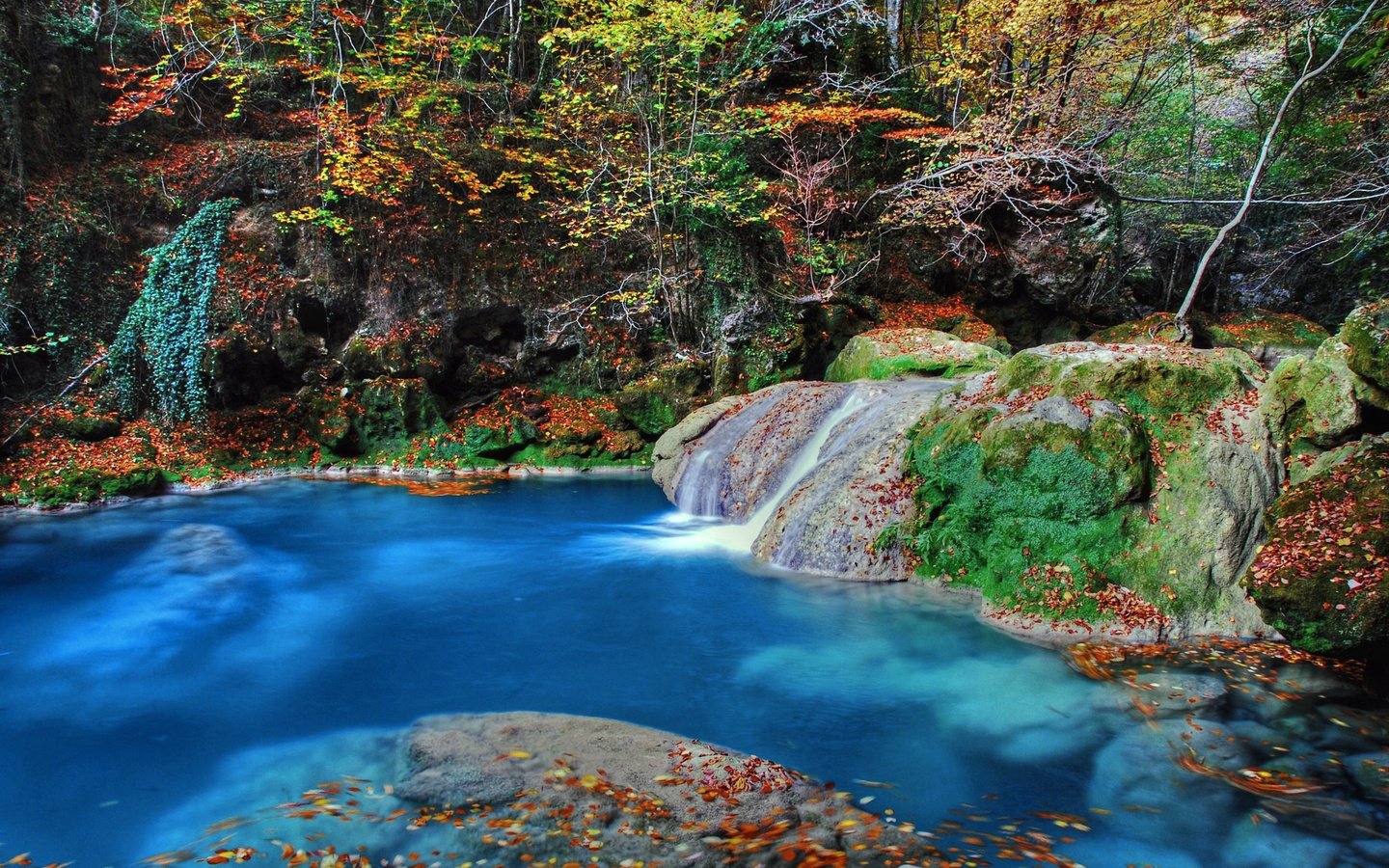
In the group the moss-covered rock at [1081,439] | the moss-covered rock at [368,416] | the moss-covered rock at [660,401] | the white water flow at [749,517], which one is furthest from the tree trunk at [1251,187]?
the moss-covered rock at [368,416]

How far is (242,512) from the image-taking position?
11.3 m

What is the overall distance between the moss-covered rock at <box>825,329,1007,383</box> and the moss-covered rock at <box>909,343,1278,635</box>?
399 centimetres

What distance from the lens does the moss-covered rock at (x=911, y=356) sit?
40.2 ft

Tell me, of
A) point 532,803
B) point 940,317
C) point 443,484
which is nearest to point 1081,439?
point 532,803

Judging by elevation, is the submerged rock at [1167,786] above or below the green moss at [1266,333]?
below

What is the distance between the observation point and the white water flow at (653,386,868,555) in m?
9.86

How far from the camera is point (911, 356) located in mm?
12609

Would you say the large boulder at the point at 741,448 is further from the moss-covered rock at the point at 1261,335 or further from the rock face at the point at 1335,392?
the moss-covered rock at the point at 1261,335

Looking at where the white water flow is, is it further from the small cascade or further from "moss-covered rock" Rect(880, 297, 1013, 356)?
"moss-covered rock" Rect(880, 297, 1013, 356)

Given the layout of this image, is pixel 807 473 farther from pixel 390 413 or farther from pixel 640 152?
pixel 640 152

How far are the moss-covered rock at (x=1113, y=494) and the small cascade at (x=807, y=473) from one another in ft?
2.31

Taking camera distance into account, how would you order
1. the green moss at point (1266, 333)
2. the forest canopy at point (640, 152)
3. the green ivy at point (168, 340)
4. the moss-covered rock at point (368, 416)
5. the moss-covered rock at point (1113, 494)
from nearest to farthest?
the moss-covered rock at point (1113, 494) < the green ivy at point (168, 340) < the forest canopy at point (640, 152) < the moss-covered rock at point (368, 416) < the green moss at point (1266, 333)

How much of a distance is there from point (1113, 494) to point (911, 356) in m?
5.98

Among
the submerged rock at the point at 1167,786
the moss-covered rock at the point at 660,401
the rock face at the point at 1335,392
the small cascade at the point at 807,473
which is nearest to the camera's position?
the submerged rock at the point at 1167,786
